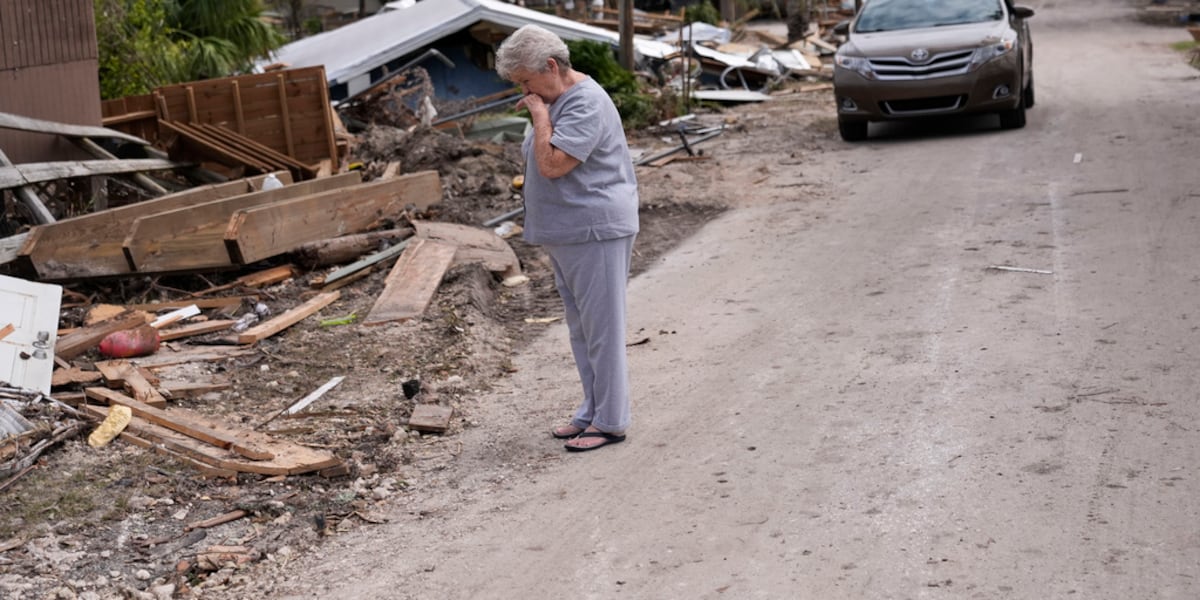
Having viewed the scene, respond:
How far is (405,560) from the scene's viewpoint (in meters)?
4.97

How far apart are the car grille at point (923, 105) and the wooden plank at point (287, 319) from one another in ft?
27.0

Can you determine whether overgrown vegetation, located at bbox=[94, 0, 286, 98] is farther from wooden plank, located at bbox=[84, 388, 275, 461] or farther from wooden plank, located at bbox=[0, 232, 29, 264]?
wooden plank, located at bbox=[84, 388, 275, 461]

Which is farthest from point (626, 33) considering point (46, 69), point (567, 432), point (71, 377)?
point (567, 432)

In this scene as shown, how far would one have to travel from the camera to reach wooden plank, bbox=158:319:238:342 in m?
8.42

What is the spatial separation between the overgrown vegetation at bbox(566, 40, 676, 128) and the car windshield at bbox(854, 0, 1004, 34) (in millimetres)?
3480

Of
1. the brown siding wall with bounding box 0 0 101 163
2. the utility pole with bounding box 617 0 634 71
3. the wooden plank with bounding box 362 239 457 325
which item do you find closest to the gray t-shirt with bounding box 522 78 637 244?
the wooden plank with bounding box 362 239 457 325

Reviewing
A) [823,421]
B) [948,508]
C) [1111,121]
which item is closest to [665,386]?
[823,421]

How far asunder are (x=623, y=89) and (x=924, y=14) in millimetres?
5211

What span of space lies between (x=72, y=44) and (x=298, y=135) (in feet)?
10.0

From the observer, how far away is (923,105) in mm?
15078

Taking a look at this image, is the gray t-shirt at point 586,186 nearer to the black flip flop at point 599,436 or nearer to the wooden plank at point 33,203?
the black flip flop at point 599,436

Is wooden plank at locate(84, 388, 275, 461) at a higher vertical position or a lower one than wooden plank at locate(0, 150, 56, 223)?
lower

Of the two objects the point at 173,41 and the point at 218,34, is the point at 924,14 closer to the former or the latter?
the point at 218,34

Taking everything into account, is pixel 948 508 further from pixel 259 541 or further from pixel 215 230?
pixel 215 230
